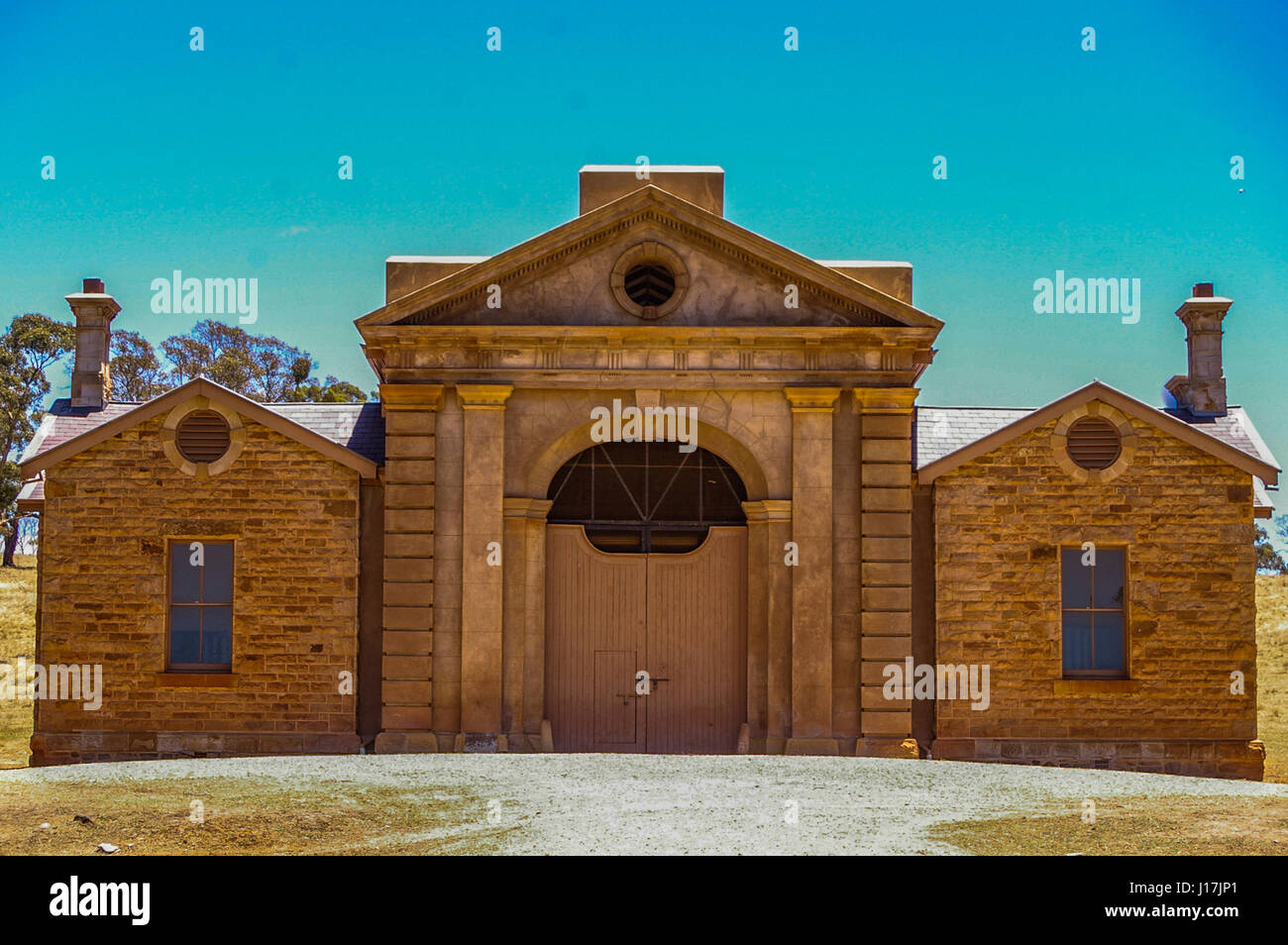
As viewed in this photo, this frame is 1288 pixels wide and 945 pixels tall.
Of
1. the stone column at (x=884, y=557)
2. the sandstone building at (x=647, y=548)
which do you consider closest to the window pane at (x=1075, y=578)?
the sandstone building at (x=647, y=548)

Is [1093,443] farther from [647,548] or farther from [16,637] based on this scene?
[16,637]

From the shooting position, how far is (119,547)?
16797mm

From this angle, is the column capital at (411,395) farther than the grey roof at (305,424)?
No

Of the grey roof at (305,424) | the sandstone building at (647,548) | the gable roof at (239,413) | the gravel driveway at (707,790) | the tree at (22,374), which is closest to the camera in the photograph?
the gravel driveway at (707,790)

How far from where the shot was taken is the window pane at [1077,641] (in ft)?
55.2

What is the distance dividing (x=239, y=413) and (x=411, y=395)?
7.32 ft

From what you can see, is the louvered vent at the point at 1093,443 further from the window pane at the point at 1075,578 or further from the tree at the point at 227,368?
the tree at the point at 227,368

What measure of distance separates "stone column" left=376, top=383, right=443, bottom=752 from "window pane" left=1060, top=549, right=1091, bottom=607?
7946 mm

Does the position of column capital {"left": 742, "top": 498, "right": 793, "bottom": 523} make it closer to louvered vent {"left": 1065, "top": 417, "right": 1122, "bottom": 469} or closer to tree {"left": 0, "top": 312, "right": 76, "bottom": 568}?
louvered vent {"left": 1065, "top": 417, "right": 1122, "bottom": 469}

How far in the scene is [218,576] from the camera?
1684 cm

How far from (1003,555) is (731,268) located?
4.95 m

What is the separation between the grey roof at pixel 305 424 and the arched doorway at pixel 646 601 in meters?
2.78

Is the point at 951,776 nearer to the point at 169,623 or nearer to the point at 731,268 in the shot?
the point at 731,268

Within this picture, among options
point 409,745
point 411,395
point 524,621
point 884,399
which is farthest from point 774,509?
point 409,745
